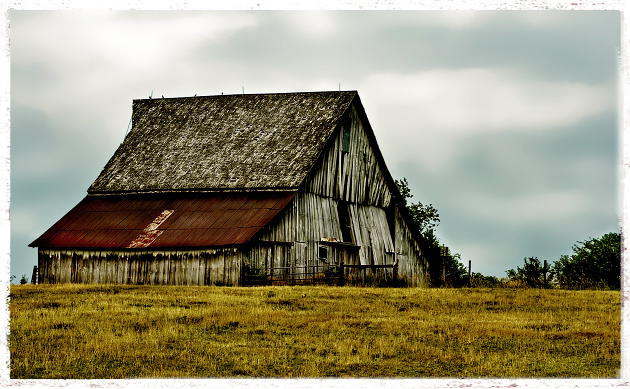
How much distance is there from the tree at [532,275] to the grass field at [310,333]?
4.83 m

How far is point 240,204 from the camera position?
4022 cm

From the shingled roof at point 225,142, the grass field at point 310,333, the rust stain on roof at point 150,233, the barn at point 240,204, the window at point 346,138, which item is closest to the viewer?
the grass field at point 310,333

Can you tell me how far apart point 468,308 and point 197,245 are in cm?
1333

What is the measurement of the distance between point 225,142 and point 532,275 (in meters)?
15.4

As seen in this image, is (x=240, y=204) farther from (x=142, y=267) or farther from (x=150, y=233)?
(x=142, y=267)

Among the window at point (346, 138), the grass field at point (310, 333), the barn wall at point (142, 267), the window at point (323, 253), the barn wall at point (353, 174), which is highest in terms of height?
the window at point (346, 138)

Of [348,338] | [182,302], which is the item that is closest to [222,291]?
[182,302]

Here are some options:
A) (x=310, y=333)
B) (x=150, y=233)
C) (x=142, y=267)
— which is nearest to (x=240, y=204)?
(x=150, y=233)

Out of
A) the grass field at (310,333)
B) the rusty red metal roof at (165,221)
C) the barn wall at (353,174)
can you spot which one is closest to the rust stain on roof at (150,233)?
the rusty red metal roof at (165,221)

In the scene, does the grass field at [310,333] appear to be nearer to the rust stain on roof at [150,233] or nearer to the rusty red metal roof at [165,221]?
the rusty red metal roof at [165,221]

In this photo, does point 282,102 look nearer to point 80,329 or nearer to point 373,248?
point 373,248

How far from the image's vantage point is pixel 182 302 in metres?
28.6

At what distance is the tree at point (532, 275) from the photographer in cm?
3756

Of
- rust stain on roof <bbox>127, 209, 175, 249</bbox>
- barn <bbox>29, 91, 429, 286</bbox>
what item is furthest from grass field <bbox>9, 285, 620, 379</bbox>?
rust stain on roof <bbox>127, 209, 175, 249</bbox>
